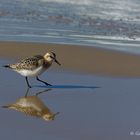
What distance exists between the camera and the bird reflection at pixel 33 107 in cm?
807

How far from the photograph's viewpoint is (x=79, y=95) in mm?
9250

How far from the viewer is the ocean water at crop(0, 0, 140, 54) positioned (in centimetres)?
1380

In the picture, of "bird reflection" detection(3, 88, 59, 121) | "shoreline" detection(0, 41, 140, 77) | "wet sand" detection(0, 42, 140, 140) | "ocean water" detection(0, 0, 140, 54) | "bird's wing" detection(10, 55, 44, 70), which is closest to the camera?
"wet sand" detection(0, 42, 140, 140)

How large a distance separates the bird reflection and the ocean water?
430 centimetres

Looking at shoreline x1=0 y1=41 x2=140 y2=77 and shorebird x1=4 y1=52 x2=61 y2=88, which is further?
shoreline x1=0 y1=41 x2=140 y2=77

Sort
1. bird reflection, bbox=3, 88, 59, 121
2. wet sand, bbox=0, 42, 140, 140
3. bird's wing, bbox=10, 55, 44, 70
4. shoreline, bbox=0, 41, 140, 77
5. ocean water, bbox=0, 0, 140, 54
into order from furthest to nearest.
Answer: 1. ocean water, bbox=0, 0, 140, 54
2. shoreline, bbox=0, 41, 140, 77
3. bird's wing, bbox=10, 55, 44, 70
4. bird reflection, bbox=3, 88, 59, 121
5. wet sand, bbox=0, 42, 140, 140

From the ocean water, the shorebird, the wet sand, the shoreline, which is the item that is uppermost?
the shorebird

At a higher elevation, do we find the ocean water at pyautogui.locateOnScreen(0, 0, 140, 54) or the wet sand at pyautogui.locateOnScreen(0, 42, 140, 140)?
the wet sand at pyautogui.locateOnScreen(0, 42, 140, 140)

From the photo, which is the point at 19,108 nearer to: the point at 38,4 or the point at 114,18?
the point at 114,18

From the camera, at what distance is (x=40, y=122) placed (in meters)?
7.68

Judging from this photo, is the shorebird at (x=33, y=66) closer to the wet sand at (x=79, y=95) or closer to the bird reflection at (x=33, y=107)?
the wet sand at (x=79, y=95)

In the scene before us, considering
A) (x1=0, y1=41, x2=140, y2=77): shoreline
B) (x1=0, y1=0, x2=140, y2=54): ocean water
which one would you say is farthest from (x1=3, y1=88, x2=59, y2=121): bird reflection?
(x1=0, y1=0, x2=140, y2=54): ocean water

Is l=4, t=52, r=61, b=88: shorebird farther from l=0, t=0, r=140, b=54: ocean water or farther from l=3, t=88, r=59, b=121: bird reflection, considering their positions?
l=0, t=0, r=140, b=54: ocean water

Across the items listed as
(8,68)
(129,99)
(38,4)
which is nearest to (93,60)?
(8,68)
